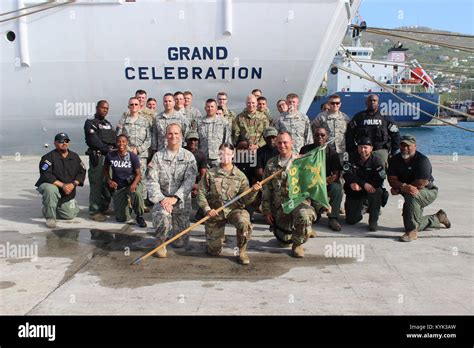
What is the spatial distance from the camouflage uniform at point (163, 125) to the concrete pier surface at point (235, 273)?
1213 millimetres

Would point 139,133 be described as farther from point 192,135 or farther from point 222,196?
point 222,196

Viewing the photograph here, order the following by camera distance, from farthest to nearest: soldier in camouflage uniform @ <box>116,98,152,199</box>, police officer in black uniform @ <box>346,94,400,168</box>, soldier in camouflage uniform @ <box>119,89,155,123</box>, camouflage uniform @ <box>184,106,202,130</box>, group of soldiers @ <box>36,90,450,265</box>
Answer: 1. soldier in camouflage uniform @ <box>119,89,155,123</box>
2. camouflage uniform @ <box>184,106,202,130</box>
3. soldier in camouflage uniform @ <box>116,98,152,199</box>
4. police officer in black uniform @ <box>346,94,400,168</box>
5. group of soldiers @ <box>36,90,450,265</box>

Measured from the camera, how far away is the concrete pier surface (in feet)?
11.7

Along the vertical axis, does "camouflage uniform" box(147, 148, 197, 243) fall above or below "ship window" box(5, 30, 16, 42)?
below

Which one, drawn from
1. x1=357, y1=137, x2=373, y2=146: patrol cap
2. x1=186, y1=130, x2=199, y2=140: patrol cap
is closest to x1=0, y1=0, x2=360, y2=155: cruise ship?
x1=186, y1=130, x2=199, y2=140: patrol cap

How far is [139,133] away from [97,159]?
663 mm

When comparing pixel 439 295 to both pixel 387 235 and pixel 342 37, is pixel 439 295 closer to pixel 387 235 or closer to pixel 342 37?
pixel 387 235

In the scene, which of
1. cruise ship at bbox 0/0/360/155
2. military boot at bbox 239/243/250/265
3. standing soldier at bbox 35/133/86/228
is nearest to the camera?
military boot at bbox 239/243/250/265

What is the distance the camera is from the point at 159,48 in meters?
8.30

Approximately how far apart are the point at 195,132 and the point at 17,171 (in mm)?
5580

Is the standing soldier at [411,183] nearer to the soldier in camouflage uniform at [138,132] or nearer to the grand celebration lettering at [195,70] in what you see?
the soldier in camouflage uniform at [138,132]

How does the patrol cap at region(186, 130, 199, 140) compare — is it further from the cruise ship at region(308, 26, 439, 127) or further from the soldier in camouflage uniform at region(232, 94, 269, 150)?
the cruise ship at region(308, 26, 439, 127)

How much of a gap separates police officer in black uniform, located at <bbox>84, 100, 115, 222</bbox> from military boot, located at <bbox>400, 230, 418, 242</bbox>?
374cm

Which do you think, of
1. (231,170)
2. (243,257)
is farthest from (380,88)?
(243,257)
